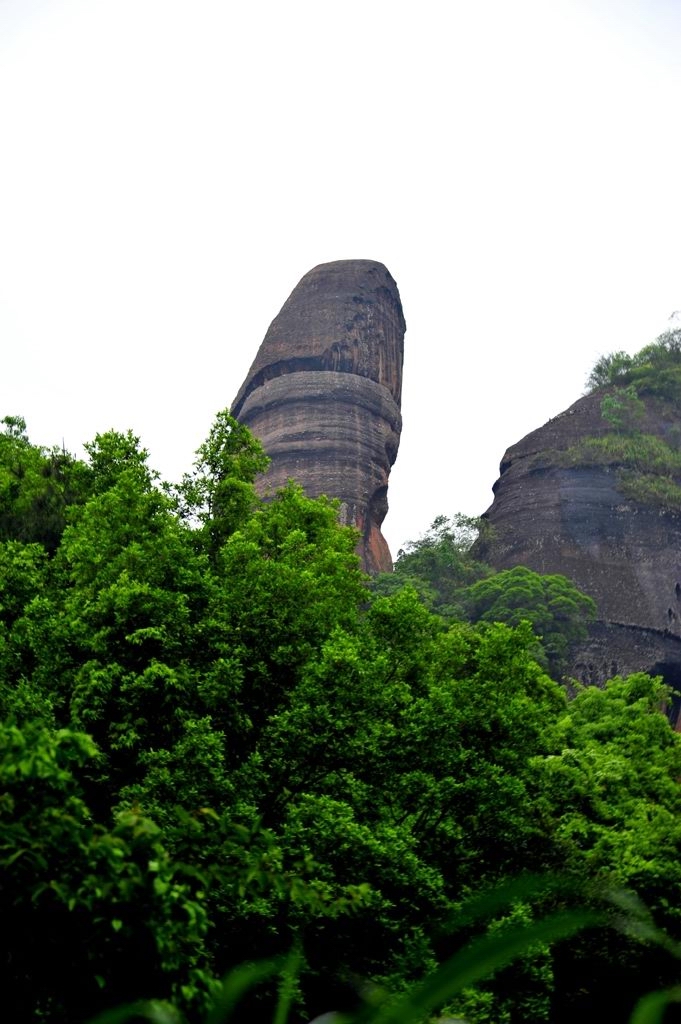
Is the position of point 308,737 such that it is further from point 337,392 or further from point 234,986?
point 337,392

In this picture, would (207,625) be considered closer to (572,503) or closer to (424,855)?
(424,855)

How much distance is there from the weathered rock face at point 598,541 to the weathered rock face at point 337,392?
6.81m

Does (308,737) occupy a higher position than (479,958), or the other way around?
(308,737)

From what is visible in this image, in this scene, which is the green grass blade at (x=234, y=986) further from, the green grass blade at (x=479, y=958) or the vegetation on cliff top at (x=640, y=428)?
the vegetation on cliff top at (x=640, y=428)

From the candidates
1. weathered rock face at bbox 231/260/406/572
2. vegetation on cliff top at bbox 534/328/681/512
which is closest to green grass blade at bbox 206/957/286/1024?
weathered rock face at bbox 231/260/406/572

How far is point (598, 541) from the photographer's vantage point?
52656 millimetres

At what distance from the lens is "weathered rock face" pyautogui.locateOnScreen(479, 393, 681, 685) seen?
48.5m

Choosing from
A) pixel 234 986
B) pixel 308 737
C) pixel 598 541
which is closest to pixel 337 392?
pixel 598 541

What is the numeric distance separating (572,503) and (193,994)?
167 feet

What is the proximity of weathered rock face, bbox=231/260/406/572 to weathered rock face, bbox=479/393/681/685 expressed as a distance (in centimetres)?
681

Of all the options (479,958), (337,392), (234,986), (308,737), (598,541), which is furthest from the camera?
(337,392)

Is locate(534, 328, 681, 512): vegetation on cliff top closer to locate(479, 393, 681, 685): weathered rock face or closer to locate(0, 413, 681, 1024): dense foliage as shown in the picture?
locate(479, 393, 681, 685): weathered rock face

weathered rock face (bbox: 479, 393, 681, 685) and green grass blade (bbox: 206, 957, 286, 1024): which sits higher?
weathered rock face (bbox: 479, 393, 681, 685)

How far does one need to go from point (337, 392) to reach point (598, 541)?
14.9m
